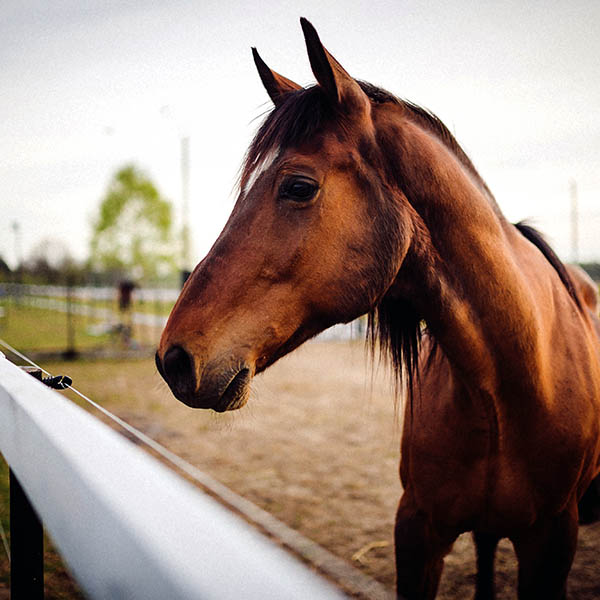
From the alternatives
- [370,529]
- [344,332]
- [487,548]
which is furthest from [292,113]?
[344,332]

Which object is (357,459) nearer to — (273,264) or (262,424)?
(262,424)

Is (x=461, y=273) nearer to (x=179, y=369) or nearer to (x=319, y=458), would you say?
(x=179, y=369)

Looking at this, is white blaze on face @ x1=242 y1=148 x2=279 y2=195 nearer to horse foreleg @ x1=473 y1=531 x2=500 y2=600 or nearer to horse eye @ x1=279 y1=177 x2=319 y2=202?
horse eye @ x1=279 y1=177 x2=319 y2=202

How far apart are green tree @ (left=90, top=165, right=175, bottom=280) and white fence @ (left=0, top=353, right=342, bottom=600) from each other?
26.8m

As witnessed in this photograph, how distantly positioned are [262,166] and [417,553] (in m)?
1.71

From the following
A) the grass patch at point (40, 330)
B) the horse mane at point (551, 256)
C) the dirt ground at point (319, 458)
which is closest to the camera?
the horse mane at point (551, 256)

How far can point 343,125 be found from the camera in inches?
59.2

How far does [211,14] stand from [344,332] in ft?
46.5

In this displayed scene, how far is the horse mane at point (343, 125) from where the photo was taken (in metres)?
1.49

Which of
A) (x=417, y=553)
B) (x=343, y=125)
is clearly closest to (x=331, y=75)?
(x=343, y=125)

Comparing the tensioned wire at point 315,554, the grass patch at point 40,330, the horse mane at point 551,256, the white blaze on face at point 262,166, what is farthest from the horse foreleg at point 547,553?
the grass patch at point 40,330

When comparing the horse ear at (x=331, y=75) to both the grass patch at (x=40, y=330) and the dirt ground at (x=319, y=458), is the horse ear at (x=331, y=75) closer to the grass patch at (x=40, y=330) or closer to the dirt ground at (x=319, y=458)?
the dirt ground at (x=319, y=458)

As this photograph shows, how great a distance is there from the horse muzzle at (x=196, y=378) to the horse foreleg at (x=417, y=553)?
1.21 meters

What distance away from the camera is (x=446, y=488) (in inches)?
76.2
